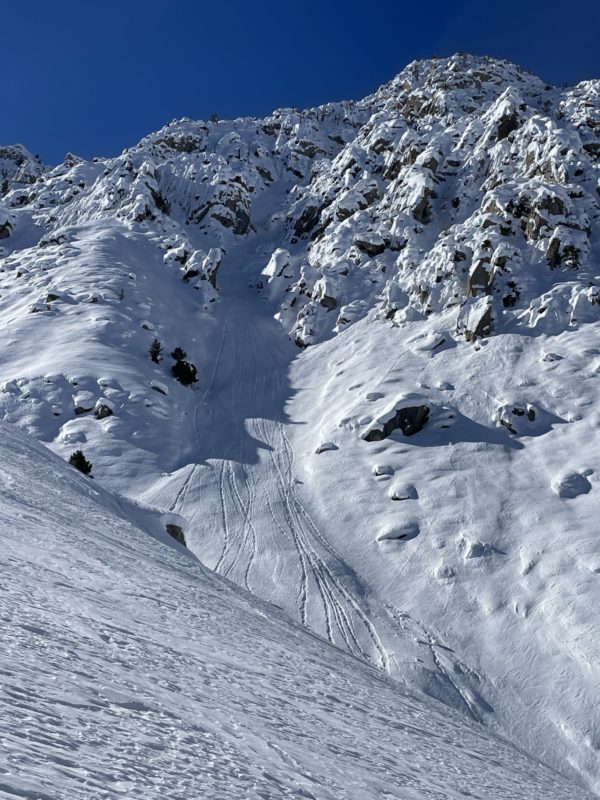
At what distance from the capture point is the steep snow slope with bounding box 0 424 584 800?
365cm

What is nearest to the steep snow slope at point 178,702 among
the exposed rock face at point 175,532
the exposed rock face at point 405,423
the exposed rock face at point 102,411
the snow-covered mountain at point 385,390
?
the exposed rock face at point 175,532

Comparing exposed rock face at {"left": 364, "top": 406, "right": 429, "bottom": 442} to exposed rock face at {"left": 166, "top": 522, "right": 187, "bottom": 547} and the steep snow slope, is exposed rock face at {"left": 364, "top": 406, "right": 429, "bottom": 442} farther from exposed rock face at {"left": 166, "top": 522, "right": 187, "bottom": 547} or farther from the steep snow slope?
the steep snow slope

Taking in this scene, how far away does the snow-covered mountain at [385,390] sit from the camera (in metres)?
18.1

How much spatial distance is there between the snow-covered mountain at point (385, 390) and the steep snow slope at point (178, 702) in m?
7.12

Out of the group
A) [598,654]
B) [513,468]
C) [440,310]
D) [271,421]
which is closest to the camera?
[598,654]

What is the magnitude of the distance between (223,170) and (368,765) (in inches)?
3309

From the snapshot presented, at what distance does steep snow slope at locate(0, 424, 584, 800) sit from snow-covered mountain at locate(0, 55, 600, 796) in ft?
23.4

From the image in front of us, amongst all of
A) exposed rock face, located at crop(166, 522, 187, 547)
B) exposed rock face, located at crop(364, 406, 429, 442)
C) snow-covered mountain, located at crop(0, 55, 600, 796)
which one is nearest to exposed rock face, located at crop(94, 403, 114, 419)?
snow-covered mountain, located at crop(0, 55, 600, 796)

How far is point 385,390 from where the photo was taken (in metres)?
31.0

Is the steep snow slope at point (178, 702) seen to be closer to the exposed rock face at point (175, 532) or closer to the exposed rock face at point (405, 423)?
the exposed rock face at point (175, 532)

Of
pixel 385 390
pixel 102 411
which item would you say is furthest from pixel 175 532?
pixel 385 390

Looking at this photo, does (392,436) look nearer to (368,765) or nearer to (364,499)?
(364,499)

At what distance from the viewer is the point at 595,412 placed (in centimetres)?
2591

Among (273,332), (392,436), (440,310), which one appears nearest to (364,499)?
(392,436)
